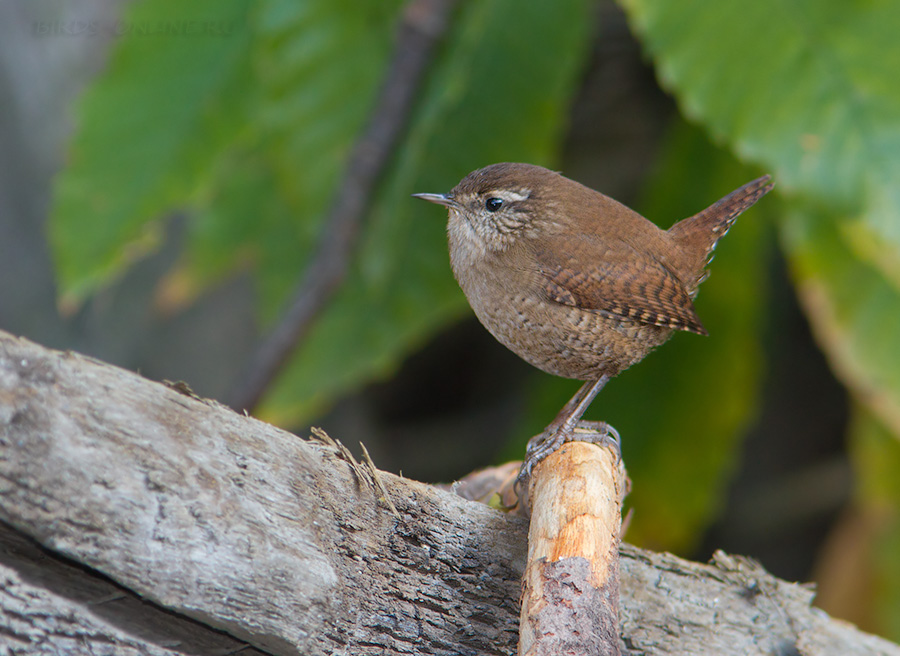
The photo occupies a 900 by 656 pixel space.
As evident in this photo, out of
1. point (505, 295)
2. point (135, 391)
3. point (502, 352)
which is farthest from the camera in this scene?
point (502, 352)

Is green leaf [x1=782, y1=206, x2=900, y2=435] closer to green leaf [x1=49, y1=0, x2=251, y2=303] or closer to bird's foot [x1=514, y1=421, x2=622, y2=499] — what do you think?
bird's foot [x1=514, y1=421, x2=622, y2=499]

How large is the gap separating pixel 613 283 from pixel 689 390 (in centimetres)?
206

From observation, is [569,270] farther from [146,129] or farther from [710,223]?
[146,129]

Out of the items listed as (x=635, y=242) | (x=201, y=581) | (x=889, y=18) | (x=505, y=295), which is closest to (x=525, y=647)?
(x=201, y=581)

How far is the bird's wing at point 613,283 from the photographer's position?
7.79 feet

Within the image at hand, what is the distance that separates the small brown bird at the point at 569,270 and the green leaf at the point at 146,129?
5.56ft

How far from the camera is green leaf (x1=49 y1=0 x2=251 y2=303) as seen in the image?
12.3ft

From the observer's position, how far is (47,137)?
221 inches

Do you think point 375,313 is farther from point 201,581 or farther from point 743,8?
point 201,581

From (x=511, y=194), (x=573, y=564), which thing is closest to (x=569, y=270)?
(x=511, y=194)

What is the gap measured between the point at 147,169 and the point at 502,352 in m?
2.74

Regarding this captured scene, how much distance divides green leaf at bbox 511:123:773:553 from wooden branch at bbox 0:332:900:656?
6.47ft

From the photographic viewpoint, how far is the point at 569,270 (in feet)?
7.86

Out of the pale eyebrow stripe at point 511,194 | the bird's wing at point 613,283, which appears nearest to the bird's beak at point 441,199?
the pale eyebrow stripe at point 511,194
